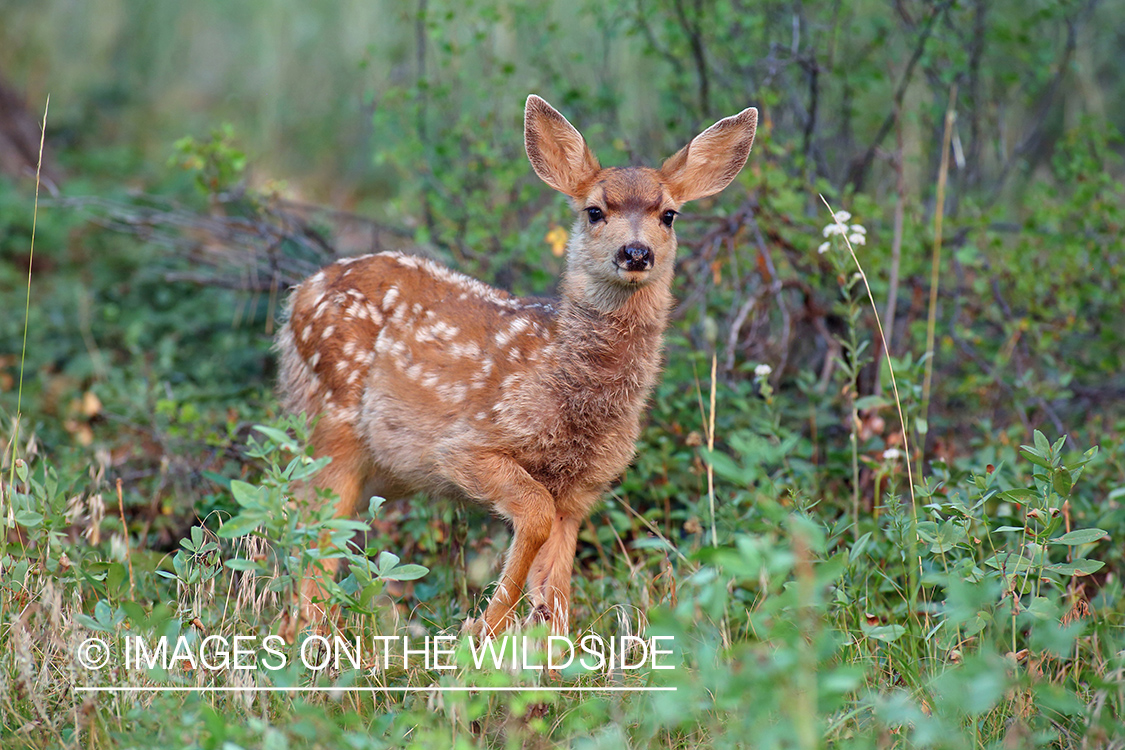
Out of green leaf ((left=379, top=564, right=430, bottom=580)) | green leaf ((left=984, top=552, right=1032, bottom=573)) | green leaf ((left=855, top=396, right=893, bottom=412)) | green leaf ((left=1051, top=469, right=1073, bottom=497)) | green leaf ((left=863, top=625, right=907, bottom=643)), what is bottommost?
green leaf ((left=863, top=625, right=907, bottom=643))

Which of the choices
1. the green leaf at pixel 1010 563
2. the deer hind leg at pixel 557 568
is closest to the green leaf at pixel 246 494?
the deer hind leg at pixel 557 568

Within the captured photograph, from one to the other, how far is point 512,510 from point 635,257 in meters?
1.03

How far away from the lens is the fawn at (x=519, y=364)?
3.99 m

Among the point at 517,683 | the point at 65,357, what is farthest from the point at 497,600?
the point at 65,357

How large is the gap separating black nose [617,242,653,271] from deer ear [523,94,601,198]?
2.01ft

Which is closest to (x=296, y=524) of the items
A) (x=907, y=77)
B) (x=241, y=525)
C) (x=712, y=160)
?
(x=241, y=525)

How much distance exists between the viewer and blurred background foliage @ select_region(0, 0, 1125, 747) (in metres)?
Result: 3.82

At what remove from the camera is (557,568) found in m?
4.04

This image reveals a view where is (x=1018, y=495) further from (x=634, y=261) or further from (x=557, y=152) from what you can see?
(x=557, y=152)

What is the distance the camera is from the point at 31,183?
9023 millimetres

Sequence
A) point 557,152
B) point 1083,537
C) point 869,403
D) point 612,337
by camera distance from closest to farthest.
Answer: point 1083,537 < point 869,403 < point 612,337 < point 557,152

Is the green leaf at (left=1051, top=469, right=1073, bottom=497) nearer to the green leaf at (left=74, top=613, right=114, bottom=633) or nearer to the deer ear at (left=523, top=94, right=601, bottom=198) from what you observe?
the deer ear at (left=523, top=94, right=601, bottom=198)

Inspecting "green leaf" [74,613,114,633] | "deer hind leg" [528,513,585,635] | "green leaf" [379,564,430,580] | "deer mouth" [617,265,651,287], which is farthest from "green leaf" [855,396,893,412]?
"green leaf" [74,613,114,633]

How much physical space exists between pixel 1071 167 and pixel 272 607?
4.65 m
